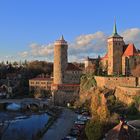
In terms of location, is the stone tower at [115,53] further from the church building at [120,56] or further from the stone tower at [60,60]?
the stone tower at [60,60]

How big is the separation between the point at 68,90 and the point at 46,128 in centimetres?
2328

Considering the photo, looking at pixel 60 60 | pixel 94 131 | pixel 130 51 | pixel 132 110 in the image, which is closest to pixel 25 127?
pixel 132 110

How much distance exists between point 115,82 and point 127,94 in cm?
563

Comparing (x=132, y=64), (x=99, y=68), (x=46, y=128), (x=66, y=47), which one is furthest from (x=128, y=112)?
(x=66, y=47)

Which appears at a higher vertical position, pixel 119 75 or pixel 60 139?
pixel 119 75

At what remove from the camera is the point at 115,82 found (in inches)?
2154

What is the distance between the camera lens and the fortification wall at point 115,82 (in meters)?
52.6

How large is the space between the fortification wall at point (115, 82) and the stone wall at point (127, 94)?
1.60 metres

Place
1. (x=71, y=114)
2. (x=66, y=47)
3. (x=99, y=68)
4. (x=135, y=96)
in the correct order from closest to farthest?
(x=135, y=96) < (x=71, y=114) < (x=99, y=68) < (x=66, y=47)

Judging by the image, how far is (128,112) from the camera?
150 ft

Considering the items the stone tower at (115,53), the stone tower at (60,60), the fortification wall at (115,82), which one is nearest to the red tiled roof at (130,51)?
the stone tower at (115,53)

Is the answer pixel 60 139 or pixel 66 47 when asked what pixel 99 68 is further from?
pixel 60 139

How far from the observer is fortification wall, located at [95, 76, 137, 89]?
173ft

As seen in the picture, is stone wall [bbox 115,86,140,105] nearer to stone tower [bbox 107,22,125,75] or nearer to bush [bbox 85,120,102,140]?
stone tower [bbox 107,22,125,75]
